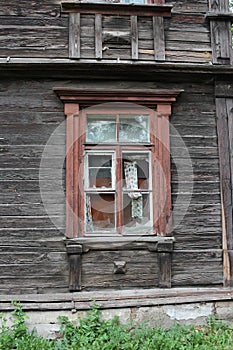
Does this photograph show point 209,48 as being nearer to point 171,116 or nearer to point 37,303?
point 171,116

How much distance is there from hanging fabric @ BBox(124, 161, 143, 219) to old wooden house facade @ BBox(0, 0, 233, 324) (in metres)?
0.01

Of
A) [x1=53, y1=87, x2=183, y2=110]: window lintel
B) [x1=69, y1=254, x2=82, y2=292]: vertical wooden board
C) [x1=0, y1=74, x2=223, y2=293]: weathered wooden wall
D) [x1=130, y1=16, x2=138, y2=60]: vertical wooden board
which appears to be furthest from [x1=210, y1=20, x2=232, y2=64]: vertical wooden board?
[x1=69, y1=254, x2=82, y2=292]: vertical wooden board

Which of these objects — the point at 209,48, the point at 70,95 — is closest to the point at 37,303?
the point at 70,95

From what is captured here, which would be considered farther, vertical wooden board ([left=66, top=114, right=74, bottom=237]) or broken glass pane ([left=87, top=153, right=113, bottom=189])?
broken glass pane ([left=87, top=153, right=113, bottom=189])

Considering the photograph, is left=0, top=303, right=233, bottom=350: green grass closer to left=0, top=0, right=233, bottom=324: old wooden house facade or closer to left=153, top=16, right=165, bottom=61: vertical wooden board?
left=0, top=0, right=233, bottom=324: old wooden house facade

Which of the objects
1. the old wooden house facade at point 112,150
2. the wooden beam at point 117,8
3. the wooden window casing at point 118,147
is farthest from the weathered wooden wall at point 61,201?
the wooden beam at point 117,8

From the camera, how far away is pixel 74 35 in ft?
18.3

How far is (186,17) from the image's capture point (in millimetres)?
5867

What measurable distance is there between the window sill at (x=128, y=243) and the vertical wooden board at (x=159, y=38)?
2.53 m

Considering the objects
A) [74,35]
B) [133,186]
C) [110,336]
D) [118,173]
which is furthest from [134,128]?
[110,336]

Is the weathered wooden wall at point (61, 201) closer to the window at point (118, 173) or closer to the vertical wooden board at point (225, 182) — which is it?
the vertical wooden board at point (225, 182)

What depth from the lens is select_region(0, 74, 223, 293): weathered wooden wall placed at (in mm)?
5215

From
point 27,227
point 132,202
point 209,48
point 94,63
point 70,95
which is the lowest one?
point 27,227

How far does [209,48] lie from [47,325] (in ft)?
14.6
